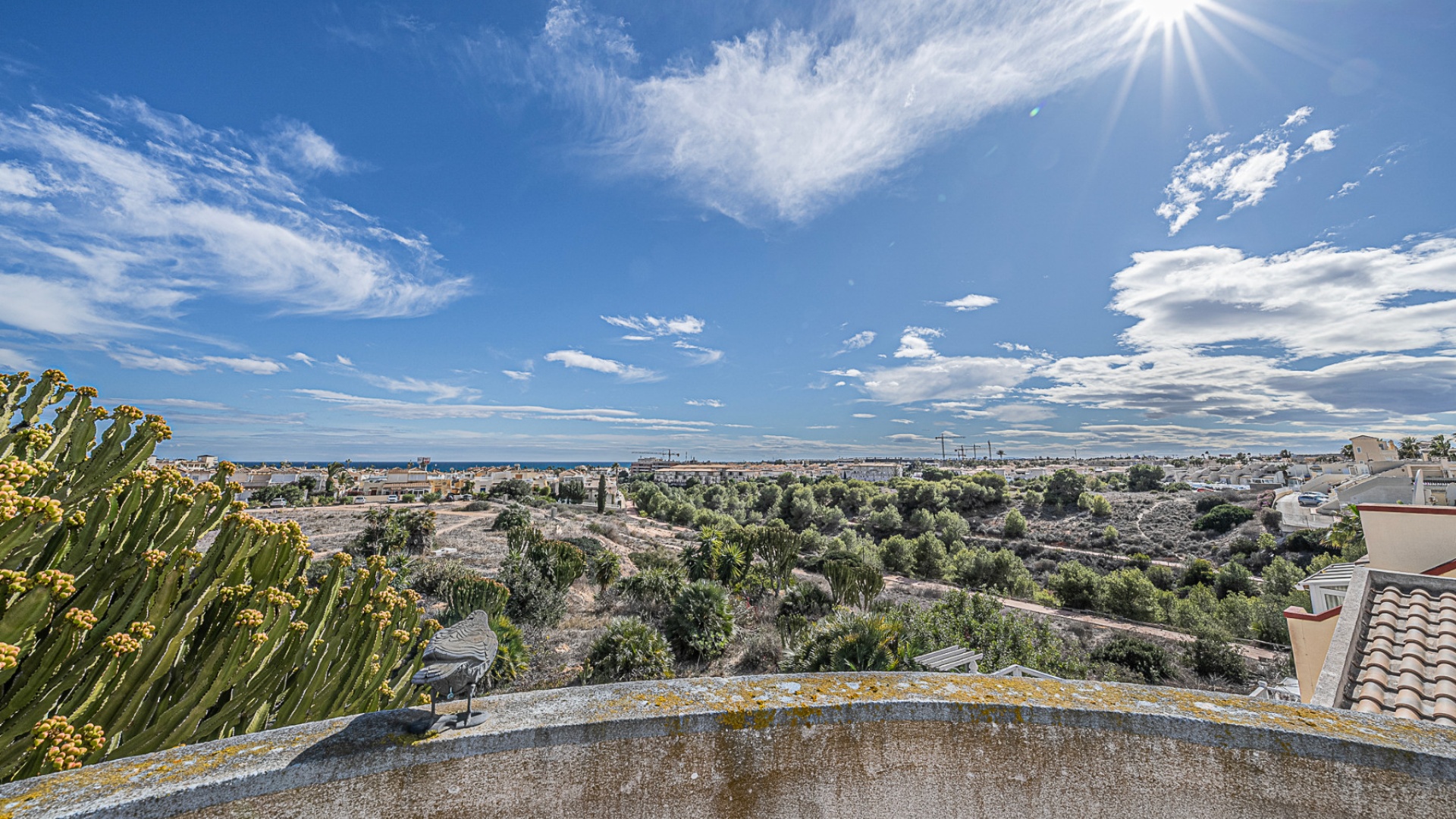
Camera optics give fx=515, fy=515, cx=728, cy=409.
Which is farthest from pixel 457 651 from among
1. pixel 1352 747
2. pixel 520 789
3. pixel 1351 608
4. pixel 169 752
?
pixel 1351 608

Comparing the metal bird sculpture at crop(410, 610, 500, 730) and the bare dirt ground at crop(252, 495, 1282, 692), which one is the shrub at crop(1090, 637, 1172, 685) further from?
the metal bird sculpture at crop(410, 610, 500, 730)

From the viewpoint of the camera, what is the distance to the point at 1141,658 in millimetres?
→ 12867

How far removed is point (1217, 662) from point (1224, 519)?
3220 centimetres

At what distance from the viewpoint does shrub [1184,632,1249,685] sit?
1288 centimetres

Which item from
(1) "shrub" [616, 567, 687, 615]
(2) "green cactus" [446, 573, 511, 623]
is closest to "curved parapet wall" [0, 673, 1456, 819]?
(2) "green cactus" [446, 573, 511, 623]

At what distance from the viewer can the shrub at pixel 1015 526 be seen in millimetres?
40062

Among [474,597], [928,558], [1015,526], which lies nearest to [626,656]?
[474,597]

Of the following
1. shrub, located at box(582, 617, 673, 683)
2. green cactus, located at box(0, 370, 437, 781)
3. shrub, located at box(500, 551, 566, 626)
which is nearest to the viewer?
green cactus, located at box(0, 370, 437, 781)

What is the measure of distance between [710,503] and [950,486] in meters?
24.5

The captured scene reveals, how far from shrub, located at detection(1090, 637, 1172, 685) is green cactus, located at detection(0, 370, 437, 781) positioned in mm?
16096

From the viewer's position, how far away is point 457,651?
1659 millimetres

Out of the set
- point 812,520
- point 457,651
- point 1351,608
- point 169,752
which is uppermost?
point 457,651

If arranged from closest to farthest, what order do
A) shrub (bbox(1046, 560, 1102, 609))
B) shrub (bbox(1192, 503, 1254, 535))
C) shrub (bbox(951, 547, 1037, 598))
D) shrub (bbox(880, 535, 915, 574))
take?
shrub (bbox(1046, 560, 1102, 609)) → shrub (bbox(951, 547, 1037, 598)) → shrub (bbox(880, 535, 915, 574)) → shrub (bbox(1192, 503, 1254, 535))

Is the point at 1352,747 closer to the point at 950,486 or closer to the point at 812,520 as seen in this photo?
the point at 812,520
